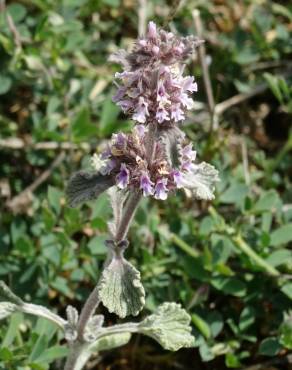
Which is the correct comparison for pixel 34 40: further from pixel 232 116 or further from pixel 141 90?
pixel 141 90

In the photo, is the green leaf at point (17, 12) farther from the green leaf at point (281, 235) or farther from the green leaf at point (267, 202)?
the green leaf at point (281, 235)

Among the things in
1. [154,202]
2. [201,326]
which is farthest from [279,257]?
[154,202]

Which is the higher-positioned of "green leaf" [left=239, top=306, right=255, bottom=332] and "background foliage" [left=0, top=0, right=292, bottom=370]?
"background foliage" [left=0, top=0, right=292, bottom=370]

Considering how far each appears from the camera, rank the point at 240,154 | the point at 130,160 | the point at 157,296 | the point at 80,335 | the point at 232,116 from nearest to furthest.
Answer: the point at 130,160, the point at 80,335, the point at 157,296, the point at 240,154, the point at 232,116

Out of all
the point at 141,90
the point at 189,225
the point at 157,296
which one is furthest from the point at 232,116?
the point at 141,90

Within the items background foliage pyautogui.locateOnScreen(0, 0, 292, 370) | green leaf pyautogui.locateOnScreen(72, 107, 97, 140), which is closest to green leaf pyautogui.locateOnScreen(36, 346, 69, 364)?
background foliage pyautogui.locateOnScreen(0, 0, 292, 370)

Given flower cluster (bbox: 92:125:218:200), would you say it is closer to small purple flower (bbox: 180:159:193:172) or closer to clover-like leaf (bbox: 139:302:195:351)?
small purple flower (bbox: 180:159:193:172)

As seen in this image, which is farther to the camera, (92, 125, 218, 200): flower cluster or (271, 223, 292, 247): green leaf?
(271, 223, 292, 247): green leaf
